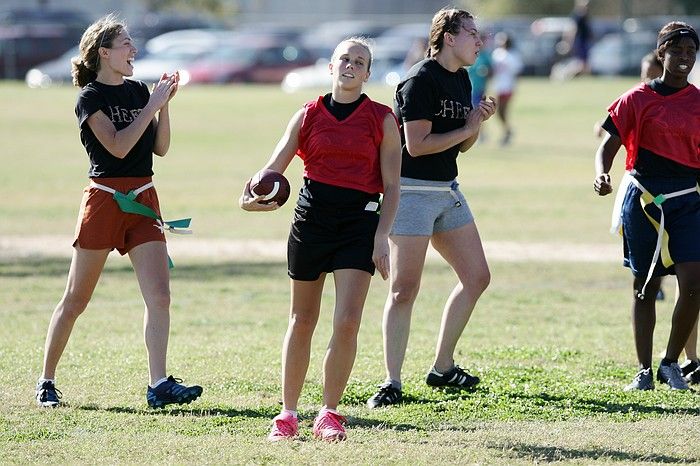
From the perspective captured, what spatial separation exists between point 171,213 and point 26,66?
30.0 meters

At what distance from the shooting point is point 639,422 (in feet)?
21.8

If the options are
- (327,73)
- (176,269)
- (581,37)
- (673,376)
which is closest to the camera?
(673,376)

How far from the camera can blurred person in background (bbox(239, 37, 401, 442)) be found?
6.09 meters

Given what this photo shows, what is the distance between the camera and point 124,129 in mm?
6785

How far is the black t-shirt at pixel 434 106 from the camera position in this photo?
22.8ft

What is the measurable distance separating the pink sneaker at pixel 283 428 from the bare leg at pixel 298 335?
0.07 meters

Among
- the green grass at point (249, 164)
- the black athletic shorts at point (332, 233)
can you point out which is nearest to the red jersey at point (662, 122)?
the black athletic shorts at point (332, 233)

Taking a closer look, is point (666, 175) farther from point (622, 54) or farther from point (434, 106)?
point (622, 54)

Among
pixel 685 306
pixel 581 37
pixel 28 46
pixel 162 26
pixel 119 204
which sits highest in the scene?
pixel 162 26

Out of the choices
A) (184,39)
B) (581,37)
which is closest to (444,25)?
(581,37)

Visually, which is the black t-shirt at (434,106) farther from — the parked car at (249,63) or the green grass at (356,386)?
the parked car at (249,63)

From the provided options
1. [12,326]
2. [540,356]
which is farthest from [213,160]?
[540,356]

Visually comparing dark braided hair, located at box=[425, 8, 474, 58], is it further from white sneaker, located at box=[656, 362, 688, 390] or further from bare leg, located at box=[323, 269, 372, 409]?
white sneaker, located at box=[656, 362, 688, 390]

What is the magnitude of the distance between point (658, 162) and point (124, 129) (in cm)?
301
